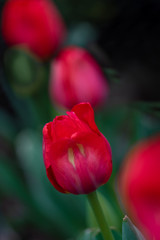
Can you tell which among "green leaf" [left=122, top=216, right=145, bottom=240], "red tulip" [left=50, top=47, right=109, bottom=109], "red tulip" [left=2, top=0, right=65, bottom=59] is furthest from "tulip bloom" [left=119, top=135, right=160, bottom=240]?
"red tulip" [left=2, top=0, right=65, bottom=59]

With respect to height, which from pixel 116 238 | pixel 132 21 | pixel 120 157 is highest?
pixel 132 21

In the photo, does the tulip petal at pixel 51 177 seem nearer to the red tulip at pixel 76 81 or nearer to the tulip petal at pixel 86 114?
the tulip petal at pixel 86 114

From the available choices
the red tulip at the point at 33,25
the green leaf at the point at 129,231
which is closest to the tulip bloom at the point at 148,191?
the green leaf at the point at 129,231

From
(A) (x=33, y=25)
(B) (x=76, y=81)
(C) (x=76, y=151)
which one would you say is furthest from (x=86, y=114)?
(A) (x=33, y=25)

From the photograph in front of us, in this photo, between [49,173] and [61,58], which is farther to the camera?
[61,58]

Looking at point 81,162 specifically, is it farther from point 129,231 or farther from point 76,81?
point 76,81

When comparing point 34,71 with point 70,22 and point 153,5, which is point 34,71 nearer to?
point 153,5

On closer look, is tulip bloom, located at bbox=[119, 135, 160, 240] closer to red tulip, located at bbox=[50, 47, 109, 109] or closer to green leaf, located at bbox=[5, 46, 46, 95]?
red tulip, located at bbox=[50, 47, 109, 109]

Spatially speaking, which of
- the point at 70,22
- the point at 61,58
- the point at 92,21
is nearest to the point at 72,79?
the point at 61,58
